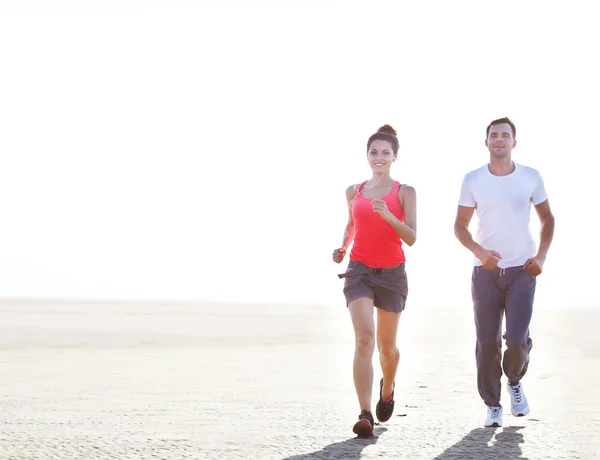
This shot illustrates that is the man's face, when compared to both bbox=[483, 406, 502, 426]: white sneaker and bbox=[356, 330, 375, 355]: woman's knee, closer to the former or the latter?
bbox=[356, 330, 375, 355]: woman's knee

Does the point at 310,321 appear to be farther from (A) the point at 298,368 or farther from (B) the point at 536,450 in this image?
(B) the point at 536,450

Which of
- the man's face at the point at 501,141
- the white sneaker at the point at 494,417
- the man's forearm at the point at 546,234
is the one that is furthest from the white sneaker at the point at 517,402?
the man's face at the point at 501,141

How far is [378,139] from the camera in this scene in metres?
7.12

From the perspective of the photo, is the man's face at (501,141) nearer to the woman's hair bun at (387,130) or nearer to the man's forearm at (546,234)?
the man's forearm at (546,234)

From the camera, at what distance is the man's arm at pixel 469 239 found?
6969 mm

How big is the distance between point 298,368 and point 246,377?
1.25 metres

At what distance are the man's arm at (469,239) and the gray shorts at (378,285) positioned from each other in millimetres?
603

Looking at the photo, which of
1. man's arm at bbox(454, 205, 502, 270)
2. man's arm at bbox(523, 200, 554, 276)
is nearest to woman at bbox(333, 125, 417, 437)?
man's arm at bbox(454, 205, 502, 270)

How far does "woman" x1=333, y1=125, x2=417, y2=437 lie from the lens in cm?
664

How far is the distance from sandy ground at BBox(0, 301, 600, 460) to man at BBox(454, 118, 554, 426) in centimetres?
42

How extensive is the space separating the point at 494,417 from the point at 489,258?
1.16m

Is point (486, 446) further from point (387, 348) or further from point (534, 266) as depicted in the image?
point (534, 266)

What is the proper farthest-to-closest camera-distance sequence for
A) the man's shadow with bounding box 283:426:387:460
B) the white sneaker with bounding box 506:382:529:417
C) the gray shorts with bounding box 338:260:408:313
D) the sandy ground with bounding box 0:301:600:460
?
1. the white sneaker with bounding box 506:382:529:417
2. the gray shorts with bounding box 338:260:408:313
3. the sandy ground with bounding box 0:301:600:460
4. the man's shadow with bounding box 283:426:387:460

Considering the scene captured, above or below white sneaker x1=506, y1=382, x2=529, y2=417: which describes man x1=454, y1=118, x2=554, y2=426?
above
